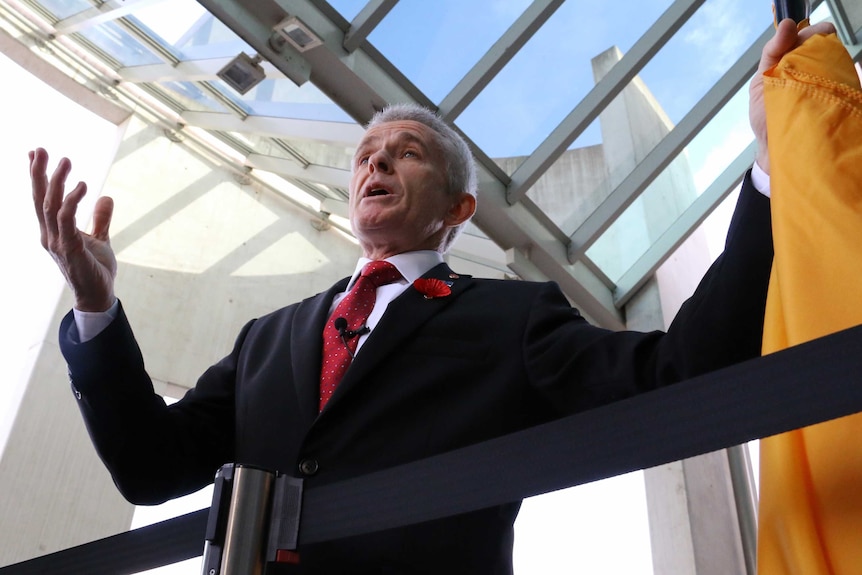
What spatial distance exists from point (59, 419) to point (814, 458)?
5339 millimetres

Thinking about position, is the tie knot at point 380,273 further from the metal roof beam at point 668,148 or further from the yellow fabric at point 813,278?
the metal roof beam at point 668,148

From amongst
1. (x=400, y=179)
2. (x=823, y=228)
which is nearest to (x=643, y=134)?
(x=400, y=179)

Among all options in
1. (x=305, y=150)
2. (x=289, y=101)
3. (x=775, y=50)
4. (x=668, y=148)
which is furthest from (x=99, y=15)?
(x=775, y=50)

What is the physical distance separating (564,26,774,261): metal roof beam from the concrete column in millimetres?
2495

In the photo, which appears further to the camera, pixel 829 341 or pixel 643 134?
pixel 643 134

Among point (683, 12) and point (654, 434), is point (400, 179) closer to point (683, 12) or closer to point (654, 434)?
point (654, 434)

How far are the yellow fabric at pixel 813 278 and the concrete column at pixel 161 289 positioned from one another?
4945mm

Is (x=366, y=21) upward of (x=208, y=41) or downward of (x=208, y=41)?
downward

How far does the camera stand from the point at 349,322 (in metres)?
1.42

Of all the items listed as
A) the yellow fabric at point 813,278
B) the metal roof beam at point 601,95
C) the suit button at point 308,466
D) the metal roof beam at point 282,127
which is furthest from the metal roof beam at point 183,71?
the yellow fabric at point 813,278

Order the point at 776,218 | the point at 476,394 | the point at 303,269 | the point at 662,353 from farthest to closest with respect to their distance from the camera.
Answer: the point at 303,269 → the point at 476,394 → the point at 662,353 → the point at 776,218

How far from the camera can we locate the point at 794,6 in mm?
1169

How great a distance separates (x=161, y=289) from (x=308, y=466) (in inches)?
213

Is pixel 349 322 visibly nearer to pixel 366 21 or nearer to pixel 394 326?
pixel 394 326
